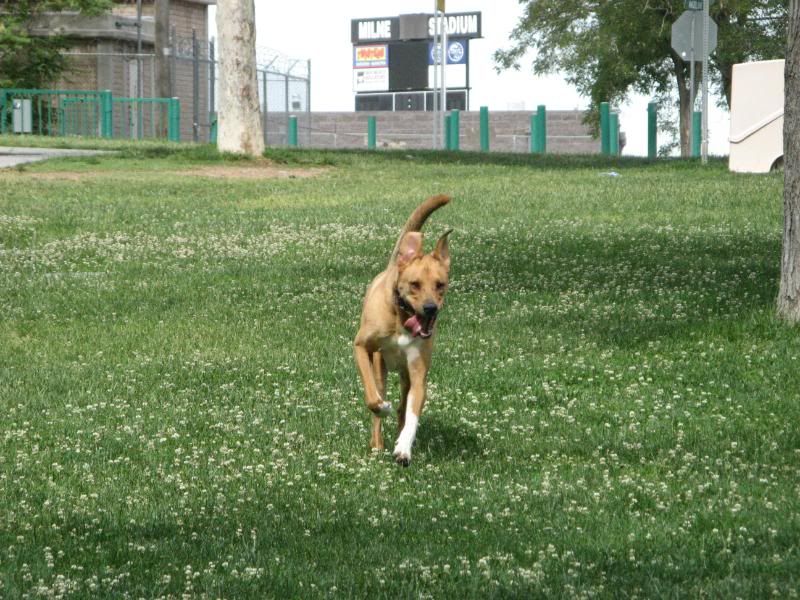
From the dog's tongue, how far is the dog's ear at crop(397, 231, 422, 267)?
0.28m

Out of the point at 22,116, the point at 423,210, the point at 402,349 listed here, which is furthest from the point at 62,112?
the point at 402,349

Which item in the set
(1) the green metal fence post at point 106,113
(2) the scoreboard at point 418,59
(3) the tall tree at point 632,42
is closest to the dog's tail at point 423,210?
(3) the tall tree at point 632,42

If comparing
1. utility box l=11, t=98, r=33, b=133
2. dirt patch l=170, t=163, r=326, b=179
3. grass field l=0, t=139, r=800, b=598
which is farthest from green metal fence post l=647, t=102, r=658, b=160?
grass field l=0, t=139, r=800, b=598

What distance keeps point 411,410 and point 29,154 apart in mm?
26640

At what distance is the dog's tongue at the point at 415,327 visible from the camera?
23.0 feet

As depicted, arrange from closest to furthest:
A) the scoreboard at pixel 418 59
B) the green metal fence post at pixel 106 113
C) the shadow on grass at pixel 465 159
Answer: the shadow on grass at pixel 465 159, the green metal fence post at pixel 106 113, the scoreboard at pixel 418 59

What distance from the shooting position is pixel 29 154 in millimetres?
32000

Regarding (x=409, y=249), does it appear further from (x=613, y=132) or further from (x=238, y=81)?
(x=613, y=132)

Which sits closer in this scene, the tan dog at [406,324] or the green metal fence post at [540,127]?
the tan dog at [406,324]

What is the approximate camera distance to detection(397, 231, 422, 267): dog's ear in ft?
23.2

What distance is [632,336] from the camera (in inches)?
432

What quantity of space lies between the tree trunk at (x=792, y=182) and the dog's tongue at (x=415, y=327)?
4924 millimetres

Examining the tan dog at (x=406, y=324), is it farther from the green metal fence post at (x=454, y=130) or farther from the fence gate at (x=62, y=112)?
the fence gate at (x=62, y=112)

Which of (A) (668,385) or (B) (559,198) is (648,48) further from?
(A) (668,385)
